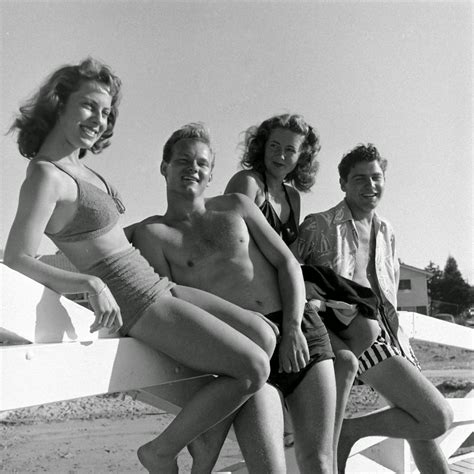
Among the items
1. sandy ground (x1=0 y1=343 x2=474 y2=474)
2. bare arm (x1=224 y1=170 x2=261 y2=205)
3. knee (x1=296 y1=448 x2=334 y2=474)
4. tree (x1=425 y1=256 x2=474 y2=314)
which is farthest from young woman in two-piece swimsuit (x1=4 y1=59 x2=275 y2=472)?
tree (x1=425 y1=256 x2=474 y2=314)

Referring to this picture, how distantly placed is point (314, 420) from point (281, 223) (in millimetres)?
1022

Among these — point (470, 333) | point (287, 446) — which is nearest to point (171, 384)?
point (287, 446)

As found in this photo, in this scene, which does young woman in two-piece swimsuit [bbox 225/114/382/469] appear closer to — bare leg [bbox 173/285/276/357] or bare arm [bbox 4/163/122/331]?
bare leg [bbox 173/285/276/357]

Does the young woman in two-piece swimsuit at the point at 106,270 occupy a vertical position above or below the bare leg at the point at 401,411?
above

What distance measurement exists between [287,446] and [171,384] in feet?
3.49

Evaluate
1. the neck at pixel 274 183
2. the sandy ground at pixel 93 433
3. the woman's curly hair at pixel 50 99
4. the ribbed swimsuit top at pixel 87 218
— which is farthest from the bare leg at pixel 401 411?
the sandy ground at pixel 93 433

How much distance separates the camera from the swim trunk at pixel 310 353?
8.39 ft

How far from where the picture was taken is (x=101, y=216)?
219 centimetres

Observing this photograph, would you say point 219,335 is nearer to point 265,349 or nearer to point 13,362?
point 265,349

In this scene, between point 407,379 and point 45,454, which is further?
point 45,454

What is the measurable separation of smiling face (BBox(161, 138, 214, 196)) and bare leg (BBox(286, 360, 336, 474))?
2.79ft

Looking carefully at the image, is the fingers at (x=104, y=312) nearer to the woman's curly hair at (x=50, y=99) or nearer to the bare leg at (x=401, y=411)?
the woman's curly hair at (x=50, y=99)

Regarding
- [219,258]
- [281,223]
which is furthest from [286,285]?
[281,223]

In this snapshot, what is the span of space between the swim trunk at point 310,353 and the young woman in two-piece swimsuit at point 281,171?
26 centimetres
